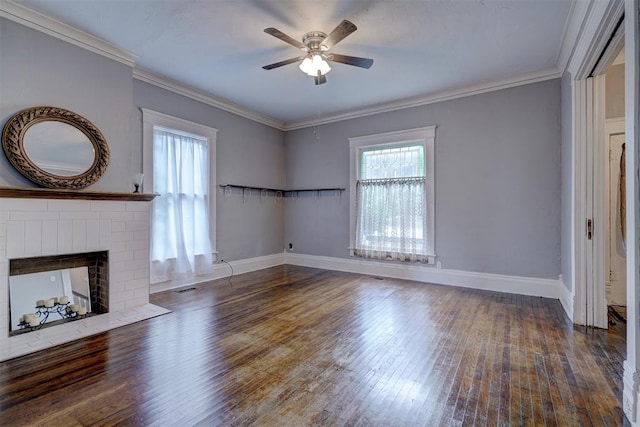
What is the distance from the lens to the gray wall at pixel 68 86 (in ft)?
8.58

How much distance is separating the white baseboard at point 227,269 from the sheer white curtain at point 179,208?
0.50 feet

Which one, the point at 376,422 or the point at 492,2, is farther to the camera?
the point at 492,2

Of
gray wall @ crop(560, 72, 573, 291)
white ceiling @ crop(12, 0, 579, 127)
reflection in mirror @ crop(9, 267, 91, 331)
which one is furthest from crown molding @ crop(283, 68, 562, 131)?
reflection in mirror @ crop(9, 267, 91, 331)

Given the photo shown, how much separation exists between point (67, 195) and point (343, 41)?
123 inches

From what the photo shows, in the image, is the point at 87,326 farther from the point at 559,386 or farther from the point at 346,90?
the point at 346,90

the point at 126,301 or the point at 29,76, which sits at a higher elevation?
the point at 29,76

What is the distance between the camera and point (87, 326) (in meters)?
2.82

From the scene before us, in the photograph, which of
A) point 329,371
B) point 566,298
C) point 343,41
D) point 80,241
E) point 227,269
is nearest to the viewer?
point 329,371

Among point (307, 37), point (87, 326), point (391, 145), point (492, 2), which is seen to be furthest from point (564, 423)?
point (391, 145)

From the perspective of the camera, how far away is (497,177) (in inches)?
162

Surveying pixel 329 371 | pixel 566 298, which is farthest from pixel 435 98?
pixel 329 371

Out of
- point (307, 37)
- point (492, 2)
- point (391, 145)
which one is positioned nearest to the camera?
point (492, 2)

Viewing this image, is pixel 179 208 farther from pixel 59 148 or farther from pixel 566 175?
pixel 566 175

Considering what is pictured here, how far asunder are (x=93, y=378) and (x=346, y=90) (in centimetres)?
419
